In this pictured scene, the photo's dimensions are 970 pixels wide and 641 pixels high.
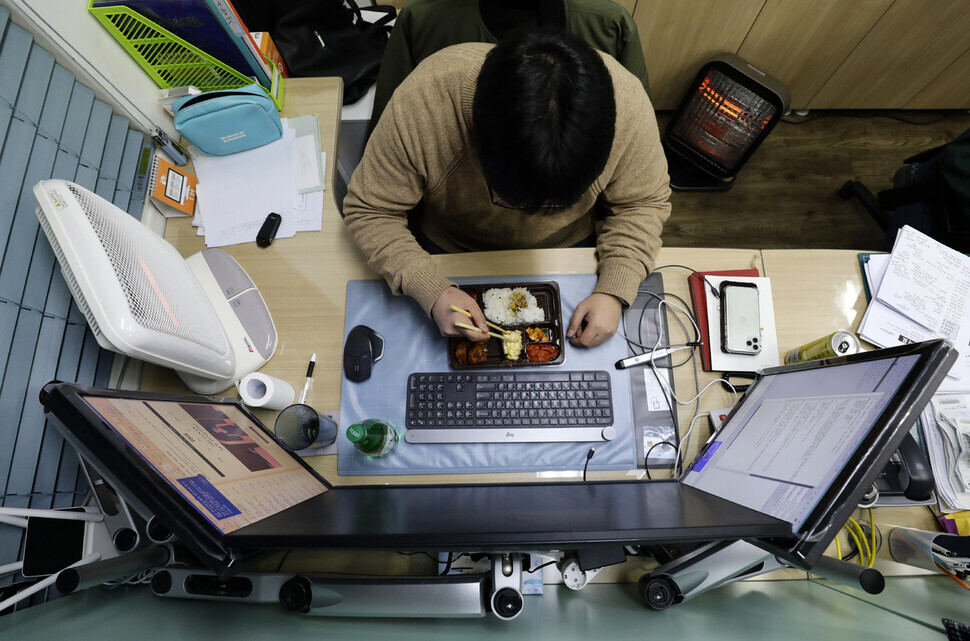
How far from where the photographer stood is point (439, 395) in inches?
42.0

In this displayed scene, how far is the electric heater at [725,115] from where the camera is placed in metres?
1.76

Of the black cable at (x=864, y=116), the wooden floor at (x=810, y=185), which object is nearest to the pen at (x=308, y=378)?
the wooden floor at (x=810, y=185)

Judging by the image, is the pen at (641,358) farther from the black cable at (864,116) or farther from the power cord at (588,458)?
the black cable at (864,116)

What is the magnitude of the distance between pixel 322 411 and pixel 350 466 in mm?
147

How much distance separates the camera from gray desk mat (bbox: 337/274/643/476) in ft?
3.39

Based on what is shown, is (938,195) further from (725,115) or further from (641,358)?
(641,358)

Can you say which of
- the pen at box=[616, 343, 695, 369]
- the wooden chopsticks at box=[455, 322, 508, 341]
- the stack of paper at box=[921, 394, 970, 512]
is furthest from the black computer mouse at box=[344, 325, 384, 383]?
the stack of paper at box=[921, 394, 970, 512]

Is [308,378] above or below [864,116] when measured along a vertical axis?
below

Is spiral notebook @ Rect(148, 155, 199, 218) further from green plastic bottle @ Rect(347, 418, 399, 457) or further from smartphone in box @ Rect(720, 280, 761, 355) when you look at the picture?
smartphone in box @ Rect(720, 280, 761, 355)

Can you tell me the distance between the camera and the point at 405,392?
1086 mm

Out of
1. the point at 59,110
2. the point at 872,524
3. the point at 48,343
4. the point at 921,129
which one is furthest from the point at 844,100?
the point at 48,343

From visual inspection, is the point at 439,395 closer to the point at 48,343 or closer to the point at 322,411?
the point at 322,411

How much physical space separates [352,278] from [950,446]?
143 centimetres

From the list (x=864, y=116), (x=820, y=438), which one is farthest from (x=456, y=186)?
(x=864, y=116)
